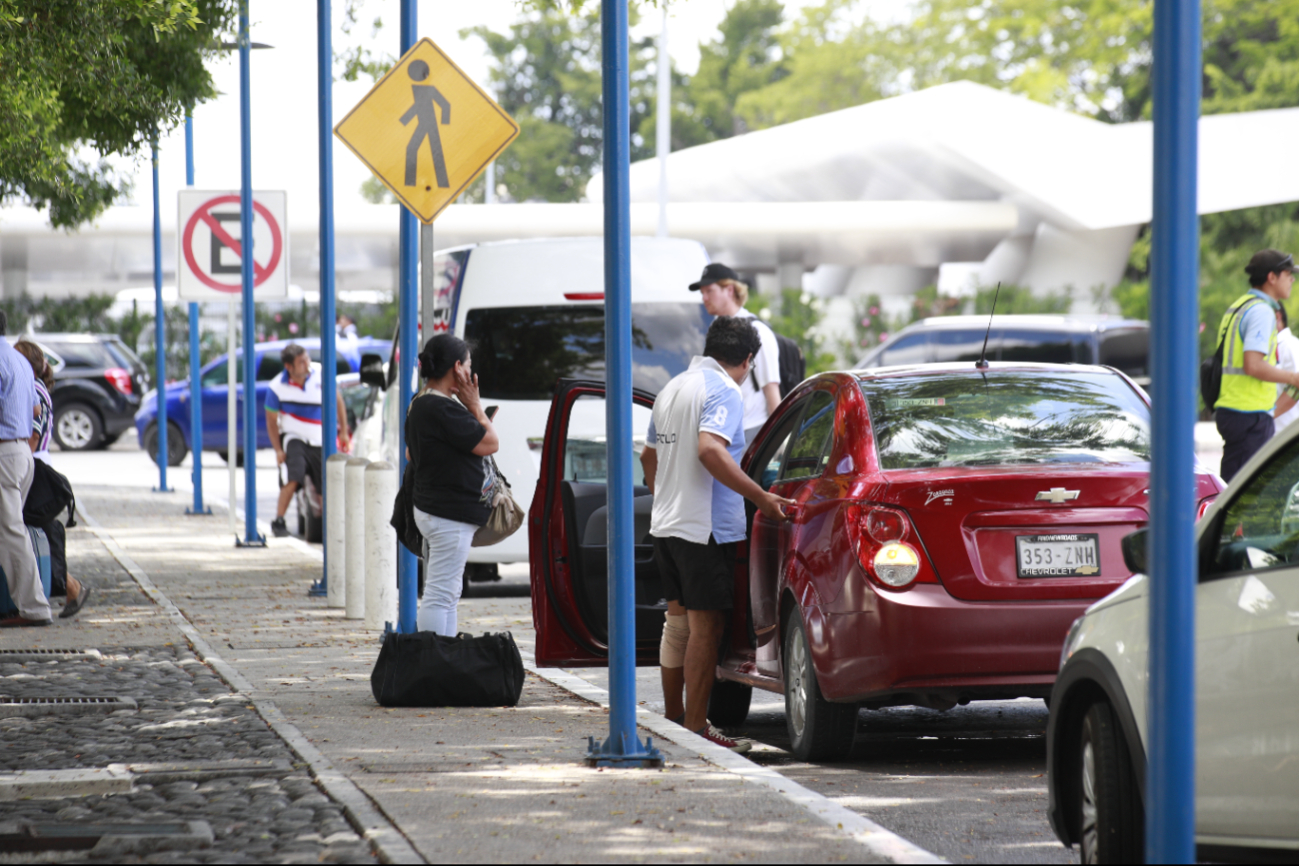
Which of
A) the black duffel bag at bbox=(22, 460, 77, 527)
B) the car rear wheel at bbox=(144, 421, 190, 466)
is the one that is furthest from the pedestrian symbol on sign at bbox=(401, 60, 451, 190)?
the car rear wheel at bbox=(144, 421, 190, 466)

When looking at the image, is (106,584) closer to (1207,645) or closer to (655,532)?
(655,532)

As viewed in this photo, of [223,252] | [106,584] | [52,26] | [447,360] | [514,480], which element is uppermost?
[52,26]

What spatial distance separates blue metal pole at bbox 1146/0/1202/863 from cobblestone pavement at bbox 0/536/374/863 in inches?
90.2

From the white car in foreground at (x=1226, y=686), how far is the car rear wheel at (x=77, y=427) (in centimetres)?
2890

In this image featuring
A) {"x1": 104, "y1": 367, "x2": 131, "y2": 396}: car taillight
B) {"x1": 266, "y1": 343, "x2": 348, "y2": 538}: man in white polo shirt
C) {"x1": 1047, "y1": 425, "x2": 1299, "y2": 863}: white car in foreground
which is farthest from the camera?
{"x1": 104, "y1": 367, "x2": 131, "y2": 396}: car taillight

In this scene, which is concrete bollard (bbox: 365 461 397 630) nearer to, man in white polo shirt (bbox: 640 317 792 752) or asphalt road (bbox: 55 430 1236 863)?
asphalt road (bbox: 55 430 1236 863)

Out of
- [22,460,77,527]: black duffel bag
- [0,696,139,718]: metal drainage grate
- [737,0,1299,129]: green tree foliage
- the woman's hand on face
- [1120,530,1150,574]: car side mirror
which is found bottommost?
[0,696,139,718]: metal drainage grate

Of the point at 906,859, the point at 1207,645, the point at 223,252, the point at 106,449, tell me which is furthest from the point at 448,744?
the point at 106,449

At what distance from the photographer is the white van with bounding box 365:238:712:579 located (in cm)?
1213

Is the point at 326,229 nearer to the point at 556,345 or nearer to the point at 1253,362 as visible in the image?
the point at 556,345

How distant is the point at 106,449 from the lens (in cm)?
3253

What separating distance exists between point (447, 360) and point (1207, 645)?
4283mm

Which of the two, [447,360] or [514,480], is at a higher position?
[447,360]

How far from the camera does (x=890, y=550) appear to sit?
21.1 ft
